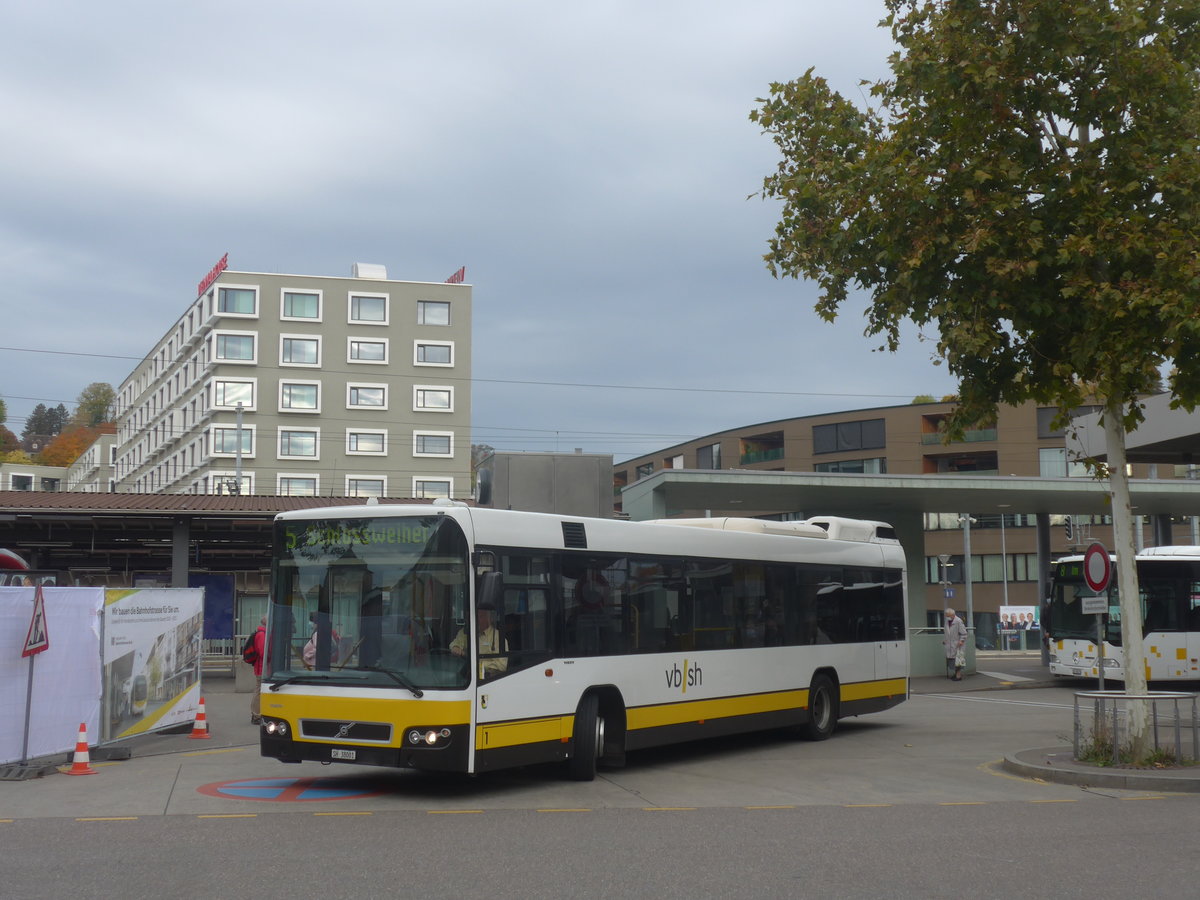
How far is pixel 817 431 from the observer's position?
82.1 meters

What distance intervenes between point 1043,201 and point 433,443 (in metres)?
71.6

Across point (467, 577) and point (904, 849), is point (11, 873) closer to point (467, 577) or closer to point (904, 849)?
point (467, 577)

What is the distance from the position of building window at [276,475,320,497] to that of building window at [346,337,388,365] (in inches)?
333

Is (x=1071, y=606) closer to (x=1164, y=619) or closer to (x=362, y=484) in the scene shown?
(x=1164, y=619)

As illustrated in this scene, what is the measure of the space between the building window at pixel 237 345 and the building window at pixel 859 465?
37.2 m

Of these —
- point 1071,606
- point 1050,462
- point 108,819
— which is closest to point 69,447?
point 1050,462

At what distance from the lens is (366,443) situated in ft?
273

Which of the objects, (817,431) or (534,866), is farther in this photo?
(817,431)

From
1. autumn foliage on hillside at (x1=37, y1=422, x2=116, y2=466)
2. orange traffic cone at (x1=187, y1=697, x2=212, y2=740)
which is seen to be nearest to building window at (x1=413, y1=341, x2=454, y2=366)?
autumn foliage on hillside at (x1=37, y1=422, x2=116, y2=466)

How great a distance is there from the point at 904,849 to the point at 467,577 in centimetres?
464

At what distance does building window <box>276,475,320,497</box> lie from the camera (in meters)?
80.1

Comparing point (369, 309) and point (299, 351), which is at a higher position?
point (369, 309)

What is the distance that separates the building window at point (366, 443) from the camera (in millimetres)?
82875

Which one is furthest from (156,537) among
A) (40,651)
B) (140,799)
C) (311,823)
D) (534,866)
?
(534,866)
